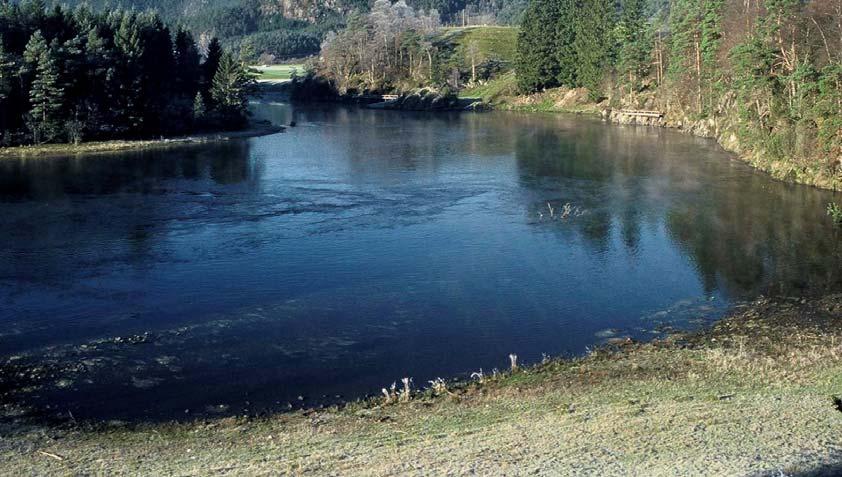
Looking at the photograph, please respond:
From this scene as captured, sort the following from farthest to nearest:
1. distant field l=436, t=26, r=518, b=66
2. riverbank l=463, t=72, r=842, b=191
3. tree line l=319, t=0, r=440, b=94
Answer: distant field l=436, t=26, r=518, b=66, tree line l=319, t=0, r=440, b=94, riverbank l=463, t=72, r=842, b=191

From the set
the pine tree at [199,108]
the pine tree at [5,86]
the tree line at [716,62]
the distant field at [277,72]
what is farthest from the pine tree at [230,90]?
the distant field at [277,72]

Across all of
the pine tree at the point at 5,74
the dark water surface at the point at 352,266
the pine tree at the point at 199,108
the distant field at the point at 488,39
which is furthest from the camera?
the distant field at the point at 488,39

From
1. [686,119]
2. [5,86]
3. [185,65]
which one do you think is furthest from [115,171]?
[686,119]

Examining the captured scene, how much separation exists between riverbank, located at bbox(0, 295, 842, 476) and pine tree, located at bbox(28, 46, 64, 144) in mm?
42046

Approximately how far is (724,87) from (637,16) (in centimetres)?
2529

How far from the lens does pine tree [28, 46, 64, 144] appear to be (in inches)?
2009

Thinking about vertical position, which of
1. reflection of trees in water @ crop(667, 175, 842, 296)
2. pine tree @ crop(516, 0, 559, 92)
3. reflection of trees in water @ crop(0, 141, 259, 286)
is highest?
pine tree @ crop(516, 0, 559, 92)

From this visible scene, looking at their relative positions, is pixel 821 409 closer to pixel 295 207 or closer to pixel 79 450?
pixel 79 450

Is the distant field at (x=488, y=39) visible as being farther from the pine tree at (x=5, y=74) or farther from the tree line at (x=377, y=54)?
the pine tree at (x=5, y=74)

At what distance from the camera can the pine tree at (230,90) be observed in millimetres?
63812

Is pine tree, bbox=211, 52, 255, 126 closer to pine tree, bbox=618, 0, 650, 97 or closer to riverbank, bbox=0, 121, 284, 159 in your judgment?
riverbank, bbox=0, 121, 284, 159

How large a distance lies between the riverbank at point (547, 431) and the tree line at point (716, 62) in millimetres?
23042

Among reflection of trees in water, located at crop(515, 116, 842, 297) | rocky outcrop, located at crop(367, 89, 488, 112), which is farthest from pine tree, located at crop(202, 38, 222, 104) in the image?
reflection of trees in water, located at crop(515, 116, 842, 297)

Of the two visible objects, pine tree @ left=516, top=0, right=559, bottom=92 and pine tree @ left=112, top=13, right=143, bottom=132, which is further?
pine tree @ left=516, top=0, right=559, bottom=92
